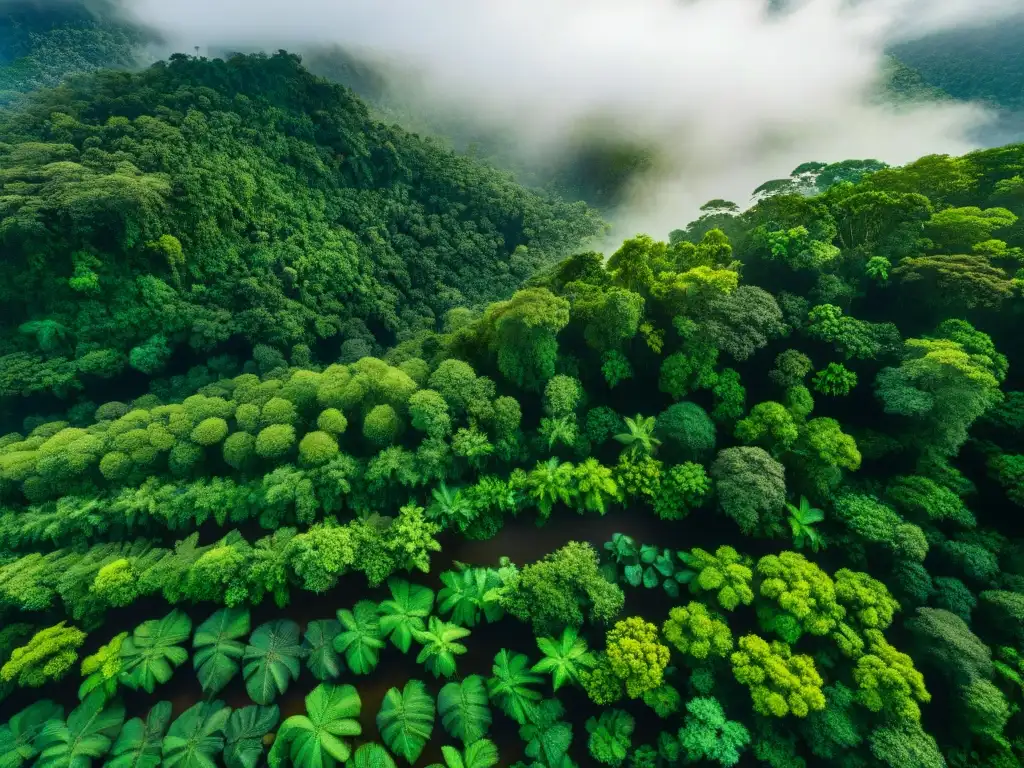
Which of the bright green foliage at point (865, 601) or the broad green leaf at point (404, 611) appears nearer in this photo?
the bright green foliage at point (865, 601)

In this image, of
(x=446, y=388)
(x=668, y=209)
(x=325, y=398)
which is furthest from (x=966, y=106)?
Answer: (x=325, y=398)

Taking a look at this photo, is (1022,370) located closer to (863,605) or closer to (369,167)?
(863,605)

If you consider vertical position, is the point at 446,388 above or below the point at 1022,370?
below

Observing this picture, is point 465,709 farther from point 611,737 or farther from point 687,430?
point 687,430

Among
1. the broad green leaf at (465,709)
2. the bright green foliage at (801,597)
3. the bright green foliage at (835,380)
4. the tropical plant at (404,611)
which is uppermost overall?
the bright green foliage at (835,380)

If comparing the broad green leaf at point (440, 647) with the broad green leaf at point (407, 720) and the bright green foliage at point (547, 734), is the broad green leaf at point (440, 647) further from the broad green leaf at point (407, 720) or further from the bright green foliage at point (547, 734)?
the bright green foliage at point (547, 734)

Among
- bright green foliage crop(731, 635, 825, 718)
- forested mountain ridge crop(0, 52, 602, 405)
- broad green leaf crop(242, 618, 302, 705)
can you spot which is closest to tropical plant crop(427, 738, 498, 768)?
broad green leaf crop(242, 618, 302, 705)

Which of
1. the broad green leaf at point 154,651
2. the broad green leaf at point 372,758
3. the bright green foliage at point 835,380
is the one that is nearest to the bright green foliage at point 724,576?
the bright green foliage at point 835,380
